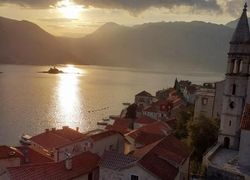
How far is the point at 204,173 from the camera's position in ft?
86.3

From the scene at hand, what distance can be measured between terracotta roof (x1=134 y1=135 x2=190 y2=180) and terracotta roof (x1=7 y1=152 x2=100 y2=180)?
13.7ft

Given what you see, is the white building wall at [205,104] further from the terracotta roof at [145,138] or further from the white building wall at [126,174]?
the white building wall at [126,174]

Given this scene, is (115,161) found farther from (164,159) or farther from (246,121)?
(246,121)

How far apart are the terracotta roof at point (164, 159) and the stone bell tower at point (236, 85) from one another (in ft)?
17.0

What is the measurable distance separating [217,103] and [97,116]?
5188 cm

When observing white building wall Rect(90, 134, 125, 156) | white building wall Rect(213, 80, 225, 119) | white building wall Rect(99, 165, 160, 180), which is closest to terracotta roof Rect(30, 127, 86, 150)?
white building wall Rect(90, 134, 125, 156)

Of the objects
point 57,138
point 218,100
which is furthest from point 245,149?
point 57,138

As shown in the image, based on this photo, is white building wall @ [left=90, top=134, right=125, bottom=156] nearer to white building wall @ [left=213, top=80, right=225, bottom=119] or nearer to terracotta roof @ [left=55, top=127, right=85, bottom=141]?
terracotta roof @ [left=55, top=127, right=85, bottom=141]

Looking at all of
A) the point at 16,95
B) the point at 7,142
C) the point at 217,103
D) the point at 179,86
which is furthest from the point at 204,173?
the point at 16,95

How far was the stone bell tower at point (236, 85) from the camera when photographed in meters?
32.8

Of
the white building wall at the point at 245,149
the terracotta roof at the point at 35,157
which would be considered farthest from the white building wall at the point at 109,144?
the white building wall at the point at 245,149

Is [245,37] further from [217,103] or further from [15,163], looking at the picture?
[15,163]

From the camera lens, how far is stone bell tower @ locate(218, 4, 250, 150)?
32781 millimetres

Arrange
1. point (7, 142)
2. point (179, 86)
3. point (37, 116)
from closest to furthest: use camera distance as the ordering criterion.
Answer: point (7, 142) → point (37, 116) → point (179, 86)
